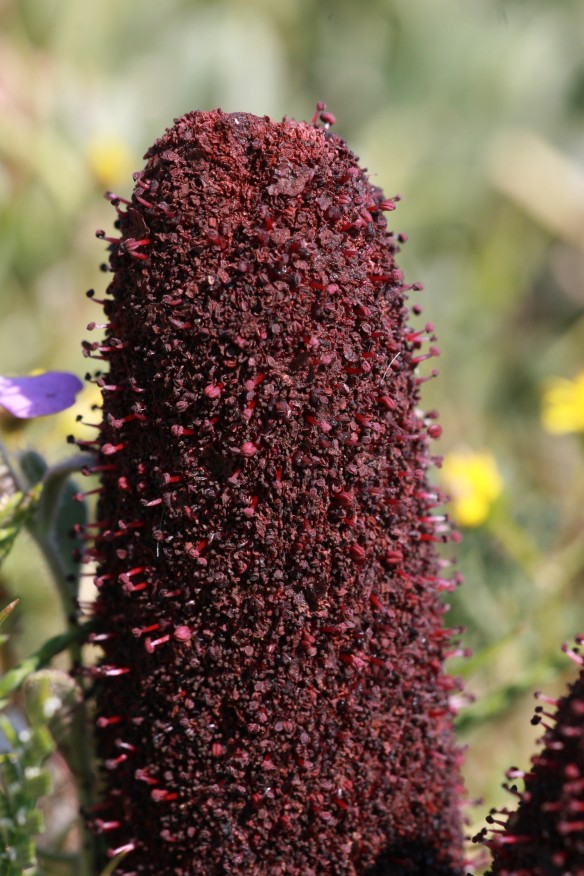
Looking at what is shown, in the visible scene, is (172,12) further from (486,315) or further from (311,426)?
(311,426)

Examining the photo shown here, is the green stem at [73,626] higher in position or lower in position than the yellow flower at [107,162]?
lower

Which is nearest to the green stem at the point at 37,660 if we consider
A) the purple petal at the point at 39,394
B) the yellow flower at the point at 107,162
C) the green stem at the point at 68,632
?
the green stem at the point at 68,632

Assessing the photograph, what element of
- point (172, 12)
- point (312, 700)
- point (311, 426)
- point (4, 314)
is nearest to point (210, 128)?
point (311, 426)

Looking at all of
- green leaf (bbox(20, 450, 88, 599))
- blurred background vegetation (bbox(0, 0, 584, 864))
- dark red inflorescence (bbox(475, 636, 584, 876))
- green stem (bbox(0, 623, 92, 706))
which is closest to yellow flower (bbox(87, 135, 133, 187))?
blurred background vegetation (bbox(0, 0, 584, 864))

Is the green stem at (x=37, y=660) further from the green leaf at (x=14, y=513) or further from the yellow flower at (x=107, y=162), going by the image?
the yellow flower at (x=107, y=162)


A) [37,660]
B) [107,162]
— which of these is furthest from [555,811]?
[107,162]

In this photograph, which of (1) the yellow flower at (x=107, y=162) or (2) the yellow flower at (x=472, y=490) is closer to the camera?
(2) the yellow flower at (x=472, y=490)

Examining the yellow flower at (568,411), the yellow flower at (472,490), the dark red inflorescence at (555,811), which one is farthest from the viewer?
the yellow flower at (568,411)
